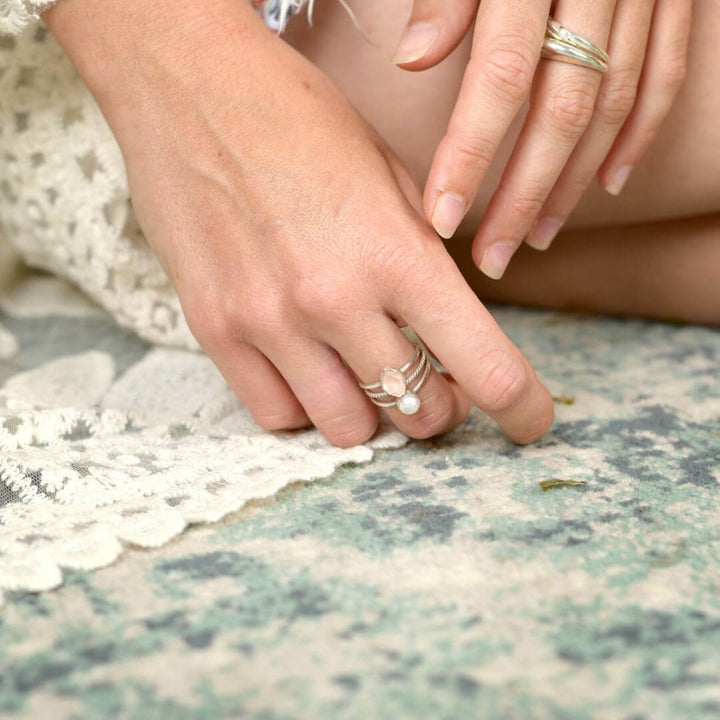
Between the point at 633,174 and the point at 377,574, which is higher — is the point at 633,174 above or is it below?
above

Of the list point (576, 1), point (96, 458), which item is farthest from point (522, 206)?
point (96, 458)

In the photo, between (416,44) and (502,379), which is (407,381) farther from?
(416,44)

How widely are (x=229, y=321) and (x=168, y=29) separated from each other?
0.68 feet

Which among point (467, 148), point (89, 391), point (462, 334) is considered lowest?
point (89, 391)

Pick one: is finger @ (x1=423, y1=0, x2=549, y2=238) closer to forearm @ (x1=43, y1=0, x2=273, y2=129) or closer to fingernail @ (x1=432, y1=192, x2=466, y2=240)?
fingernail @ (x1=432, y1=192, x2=466, y2=240)

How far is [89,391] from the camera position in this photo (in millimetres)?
793

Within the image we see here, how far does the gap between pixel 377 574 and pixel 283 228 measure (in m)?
0.25

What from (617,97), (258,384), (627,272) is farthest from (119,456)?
(627,272)

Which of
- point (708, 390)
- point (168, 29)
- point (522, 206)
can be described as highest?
point (168, 29)

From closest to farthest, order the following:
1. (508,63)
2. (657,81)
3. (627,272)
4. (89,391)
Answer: (508,63) < (657,81) < (89,391) < (627,272)

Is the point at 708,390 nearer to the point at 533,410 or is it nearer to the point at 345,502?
the point at 533,410

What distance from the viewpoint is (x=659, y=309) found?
0.93m

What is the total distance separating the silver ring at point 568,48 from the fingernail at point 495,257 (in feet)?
0.43

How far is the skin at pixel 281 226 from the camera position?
60 cm
